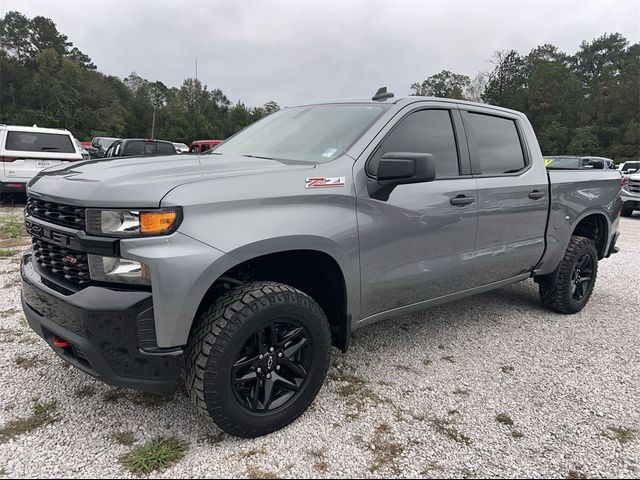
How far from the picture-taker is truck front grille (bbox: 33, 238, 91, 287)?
6.98ft

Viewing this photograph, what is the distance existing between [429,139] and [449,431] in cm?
188

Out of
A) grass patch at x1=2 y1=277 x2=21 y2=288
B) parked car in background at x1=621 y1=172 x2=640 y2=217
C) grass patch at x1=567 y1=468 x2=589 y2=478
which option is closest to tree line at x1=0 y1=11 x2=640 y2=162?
parked car in background at x1=621 y1=172 x2=640 y2=217

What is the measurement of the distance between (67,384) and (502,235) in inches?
126

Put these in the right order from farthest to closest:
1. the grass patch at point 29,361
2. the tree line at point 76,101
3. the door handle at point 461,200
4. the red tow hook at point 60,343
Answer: the tree line at point 76,101
the door handle at point 461,200
the grass patch at point 29,361
the red tow hook at point 60,343

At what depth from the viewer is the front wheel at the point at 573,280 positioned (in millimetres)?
4262

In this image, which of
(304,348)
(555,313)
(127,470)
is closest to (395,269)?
(304,348)

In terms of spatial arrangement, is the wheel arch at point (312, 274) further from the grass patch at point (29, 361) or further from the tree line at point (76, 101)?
the tree line at point (76, 101)

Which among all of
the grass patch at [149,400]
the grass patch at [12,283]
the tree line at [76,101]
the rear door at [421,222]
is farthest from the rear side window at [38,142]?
the tree line at [76,101]

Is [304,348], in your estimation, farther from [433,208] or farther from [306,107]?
[306,107]

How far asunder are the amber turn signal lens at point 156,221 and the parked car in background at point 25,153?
9.32 m

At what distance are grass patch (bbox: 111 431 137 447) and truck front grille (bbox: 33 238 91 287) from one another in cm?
82

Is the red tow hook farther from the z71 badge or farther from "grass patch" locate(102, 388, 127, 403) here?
the z71 badge

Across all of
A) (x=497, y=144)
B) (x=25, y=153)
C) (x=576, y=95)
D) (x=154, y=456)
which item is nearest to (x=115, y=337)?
(x=154, y=456)

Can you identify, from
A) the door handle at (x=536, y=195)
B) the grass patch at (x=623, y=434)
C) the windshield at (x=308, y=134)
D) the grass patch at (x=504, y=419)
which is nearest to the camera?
the grass patch at (x=623, y=434)
